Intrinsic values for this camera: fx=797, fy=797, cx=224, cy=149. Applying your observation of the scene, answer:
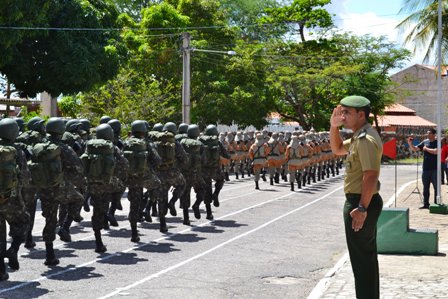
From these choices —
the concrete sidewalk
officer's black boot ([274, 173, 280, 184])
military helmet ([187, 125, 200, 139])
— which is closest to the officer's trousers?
the concrete sidewalk

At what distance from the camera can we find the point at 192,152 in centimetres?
1595

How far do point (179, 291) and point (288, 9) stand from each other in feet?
169

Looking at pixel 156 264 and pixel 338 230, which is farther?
pixel 338 230

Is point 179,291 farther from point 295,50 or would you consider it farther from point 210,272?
point 295,50

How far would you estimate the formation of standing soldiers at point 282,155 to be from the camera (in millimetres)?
26609

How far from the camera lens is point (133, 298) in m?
8.70

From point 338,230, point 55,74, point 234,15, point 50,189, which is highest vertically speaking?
point 234,15

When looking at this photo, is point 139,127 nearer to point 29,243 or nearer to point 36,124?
point 36,124

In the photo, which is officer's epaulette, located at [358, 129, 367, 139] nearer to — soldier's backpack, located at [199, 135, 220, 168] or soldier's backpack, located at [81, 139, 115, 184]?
soldier's backpack, located at [81, 139, 115, 184]

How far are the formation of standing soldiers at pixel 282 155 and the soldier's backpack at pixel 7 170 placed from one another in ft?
55.4

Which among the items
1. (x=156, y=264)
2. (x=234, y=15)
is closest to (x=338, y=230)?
(x=156, y=264)

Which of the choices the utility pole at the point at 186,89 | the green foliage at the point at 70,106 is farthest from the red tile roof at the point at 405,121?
the utility pole at the point at 186,89

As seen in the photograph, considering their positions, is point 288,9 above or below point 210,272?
above

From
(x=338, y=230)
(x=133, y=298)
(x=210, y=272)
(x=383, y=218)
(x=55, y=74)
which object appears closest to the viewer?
(x=133, y=298)
